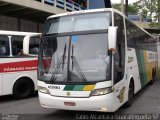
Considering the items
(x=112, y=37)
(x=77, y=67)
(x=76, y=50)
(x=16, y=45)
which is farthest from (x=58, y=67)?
(x=16, y=45)

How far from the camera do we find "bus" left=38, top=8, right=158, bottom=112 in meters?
7.87

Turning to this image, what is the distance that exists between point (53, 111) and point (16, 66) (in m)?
2.90

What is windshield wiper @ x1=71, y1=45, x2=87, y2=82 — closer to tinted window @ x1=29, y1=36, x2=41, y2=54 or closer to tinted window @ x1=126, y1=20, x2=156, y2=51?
tinted window @ x1=126, y1=20, x2=156, y2=51

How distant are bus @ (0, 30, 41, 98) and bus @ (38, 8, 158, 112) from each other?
2316mm

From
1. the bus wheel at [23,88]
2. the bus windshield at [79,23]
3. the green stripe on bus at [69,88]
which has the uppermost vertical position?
the bus windshield at [79,23]

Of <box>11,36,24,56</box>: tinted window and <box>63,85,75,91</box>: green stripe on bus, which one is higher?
<box>11,36,24,56</box>: tinted window

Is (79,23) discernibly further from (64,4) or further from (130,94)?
(64,4)

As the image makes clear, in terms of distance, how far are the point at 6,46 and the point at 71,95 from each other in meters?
4.40

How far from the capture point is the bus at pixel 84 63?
787 centimetres

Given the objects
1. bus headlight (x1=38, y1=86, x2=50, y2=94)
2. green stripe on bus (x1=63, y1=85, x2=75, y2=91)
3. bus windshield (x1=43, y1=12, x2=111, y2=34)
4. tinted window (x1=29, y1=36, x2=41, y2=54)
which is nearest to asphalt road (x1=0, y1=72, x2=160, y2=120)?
bus headlight (x1=38, y1=86, x2=50, y2=94)

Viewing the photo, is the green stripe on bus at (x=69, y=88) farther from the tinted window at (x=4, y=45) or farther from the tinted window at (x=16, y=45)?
the tinted window at (x=16, y=45)

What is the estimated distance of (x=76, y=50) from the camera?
8.37 metres

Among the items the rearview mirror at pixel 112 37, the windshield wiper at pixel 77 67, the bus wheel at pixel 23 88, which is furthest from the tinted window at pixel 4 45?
the rearview mirror at pixel 112 37

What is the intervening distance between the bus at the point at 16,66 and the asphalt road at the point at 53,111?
1.60 feet
